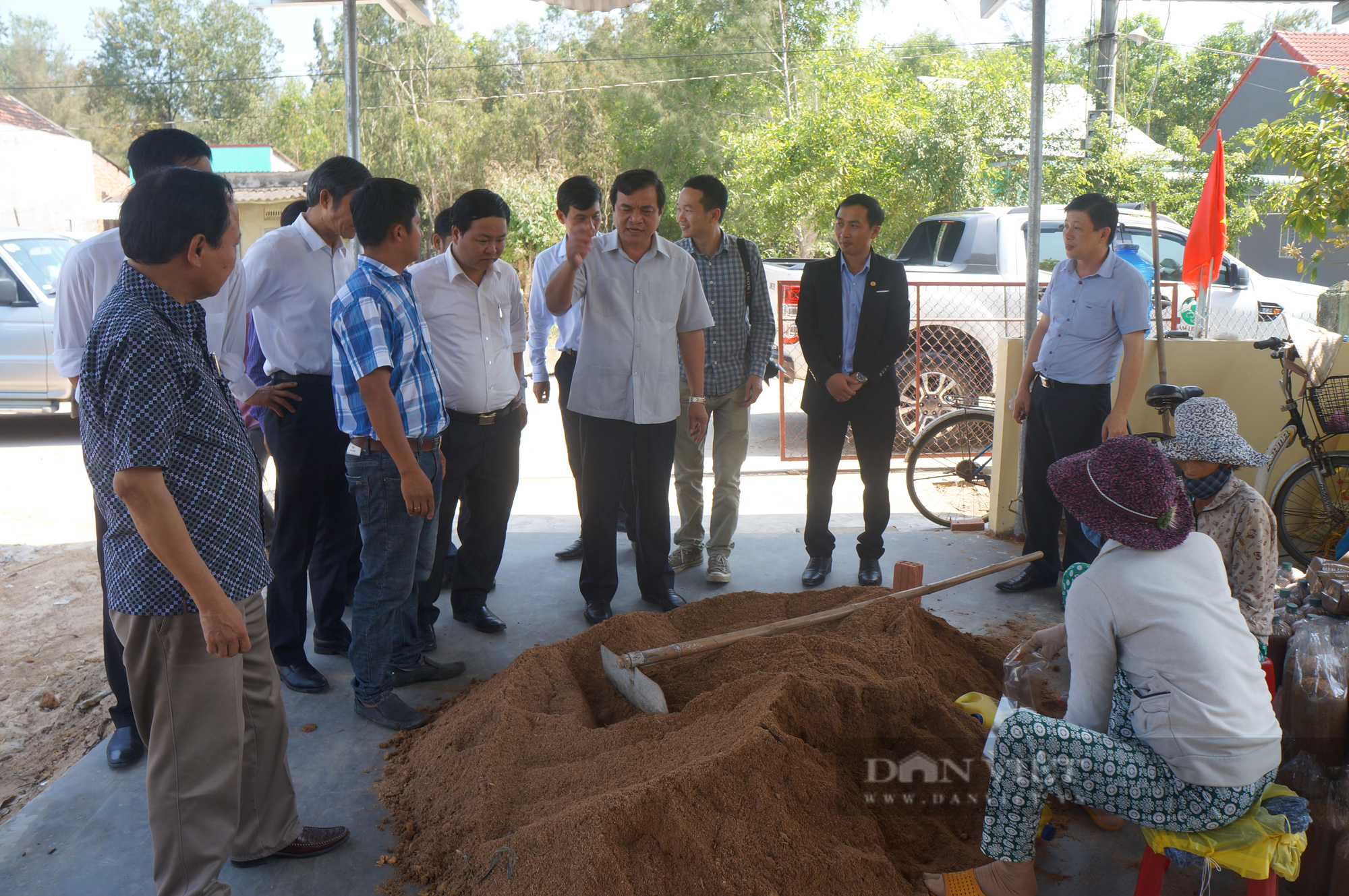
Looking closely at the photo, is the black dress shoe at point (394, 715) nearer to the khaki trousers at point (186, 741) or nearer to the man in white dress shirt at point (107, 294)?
the man in white dress shirt at point (107, 294)

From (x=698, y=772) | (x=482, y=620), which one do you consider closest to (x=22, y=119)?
(x=482, y=620)

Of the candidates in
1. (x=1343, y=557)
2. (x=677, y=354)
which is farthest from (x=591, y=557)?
(x=1343, y=557)

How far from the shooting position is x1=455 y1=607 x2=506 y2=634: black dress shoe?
12.9 feet

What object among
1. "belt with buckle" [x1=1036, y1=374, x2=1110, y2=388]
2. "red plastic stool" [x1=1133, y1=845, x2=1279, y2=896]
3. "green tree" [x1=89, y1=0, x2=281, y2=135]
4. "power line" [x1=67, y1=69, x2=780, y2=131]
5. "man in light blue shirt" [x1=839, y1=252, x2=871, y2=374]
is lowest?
"red plastic stool" [x1=1133, y1=845, x2=1279, y2=896]

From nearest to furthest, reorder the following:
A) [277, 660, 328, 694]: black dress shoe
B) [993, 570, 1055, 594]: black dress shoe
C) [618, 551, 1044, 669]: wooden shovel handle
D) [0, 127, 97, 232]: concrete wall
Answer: [618, 551, 1044, 669]: wooden shovel handle < [277, 660, 328, 694]: black dress shoe < [993, 570, 1055, 594]: black dress shoe < [0, 127, 97, 232]: concrete wall

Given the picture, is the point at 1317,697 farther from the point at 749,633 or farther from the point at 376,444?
the point at 376,444

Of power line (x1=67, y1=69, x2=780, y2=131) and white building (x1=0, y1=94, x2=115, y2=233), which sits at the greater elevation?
power line (x1=67, y1=69, x2=780, y2=131)

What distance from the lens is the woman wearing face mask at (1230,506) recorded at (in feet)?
9.00

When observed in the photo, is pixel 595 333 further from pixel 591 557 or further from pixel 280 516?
pixel 280 516

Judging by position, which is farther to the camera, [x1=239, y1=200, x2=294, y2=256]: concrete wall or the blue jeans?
[x1=239, y1=200, x2=294, y2=256]: concrete wall

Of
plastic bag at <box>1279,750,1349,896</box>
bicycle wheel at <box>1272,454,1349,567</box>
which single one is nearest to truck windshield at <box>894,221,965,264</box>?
bicycle wheel at <box>1272,454,1349,567</box>

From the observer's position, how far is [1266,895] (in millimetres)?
1960

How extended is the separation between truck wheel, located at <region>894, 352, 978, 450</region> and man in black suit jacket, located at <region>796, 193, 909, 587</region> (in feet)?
9.18

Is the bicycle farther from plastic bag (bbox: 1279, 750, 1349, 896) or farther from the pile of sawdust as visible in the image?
plastic bag (bbox: 1279, 750, 1349, 896)
